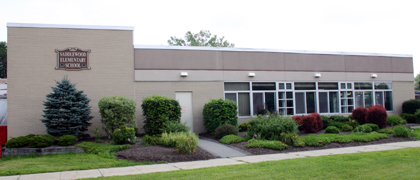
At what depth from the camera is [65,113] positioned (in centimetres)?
1351

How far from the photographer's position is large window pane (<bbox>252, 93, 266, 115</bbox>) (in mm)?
18797

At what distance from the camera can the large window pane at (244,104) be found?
1858cm

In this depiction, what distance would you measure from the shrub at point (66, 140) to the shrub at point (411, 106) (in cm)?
2086

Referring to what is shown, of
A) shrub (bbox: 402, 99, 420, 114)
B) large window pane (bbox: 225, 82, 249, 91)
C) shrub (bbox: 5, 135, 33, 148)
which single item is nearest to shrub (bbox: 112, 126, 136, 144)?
shrub (bbox: 5, 135, 33, 148)

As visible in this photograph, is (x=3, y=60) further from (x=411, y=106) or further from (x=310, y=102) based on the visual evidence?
(x=411, y=106)

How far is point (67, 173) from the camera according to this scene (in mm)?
8688

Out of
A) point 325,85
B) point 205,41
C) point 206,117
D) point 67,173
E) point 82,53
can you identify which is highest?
point 205,41

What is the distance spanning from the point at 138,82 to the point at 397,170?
41.0 feet

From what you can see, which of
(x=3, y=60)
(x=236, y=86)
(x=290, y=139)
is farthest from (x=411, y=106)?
(x=3, y=60)

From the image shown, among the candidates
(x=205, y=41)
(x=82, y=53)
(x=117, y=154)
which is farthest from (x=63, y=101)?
(x=205, y=41)

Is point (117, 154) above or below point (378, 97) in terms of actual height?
below

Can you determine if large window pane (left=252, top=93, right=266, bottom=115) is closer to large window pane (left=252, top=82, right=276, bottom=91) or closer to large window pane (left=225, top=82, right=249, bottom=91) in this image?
large window pane (left=252, top=82, right=276, bottom=91)

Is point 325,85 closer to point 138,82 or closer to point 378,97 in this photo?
point 378,97

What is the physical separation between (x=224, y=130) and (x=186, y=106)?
3.51 metres
